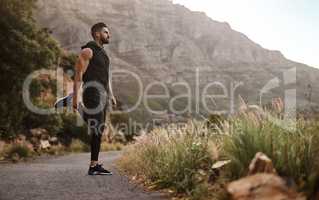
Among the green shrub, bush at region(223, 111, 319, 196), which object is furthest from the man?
bush at region(223, 111, 319, 196)

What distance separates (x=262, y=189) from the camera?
408cm

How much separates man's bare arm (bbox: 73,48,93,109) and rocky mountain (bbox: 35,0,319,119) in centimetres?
8297

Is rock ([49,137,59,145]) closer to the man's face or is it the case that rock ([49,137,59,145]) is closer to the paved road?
the paved road

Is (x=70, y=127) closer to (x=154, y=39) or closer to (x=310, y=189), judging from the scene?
(x=310, y=189)

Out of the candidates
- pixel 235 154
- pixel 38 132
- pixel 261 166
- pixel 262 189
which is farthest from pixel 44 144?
pixel 262 189

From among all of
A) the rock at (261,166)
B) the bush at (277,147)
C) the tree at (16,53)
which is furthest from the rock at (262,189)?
the tree at (16,53)

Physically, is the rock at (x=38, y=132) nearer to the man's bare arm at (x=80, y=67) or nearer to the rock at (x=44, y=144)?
the rock at (x=44, y=144)

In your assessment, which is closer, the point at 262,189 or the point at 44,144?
the point at 262,189

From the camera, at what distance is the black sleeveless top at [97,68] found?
835cm

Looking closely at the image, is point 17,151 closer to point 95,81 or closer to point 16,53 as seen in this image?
point 16,53

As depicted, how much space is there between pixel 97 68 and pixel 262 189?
4.81 m

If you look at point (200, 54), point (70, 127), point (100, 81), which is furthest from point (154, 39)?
point (100, 81)

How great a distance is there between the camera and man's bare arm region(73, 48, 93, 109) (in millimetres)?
8039

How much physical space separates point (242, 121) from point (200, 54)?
524 ft
